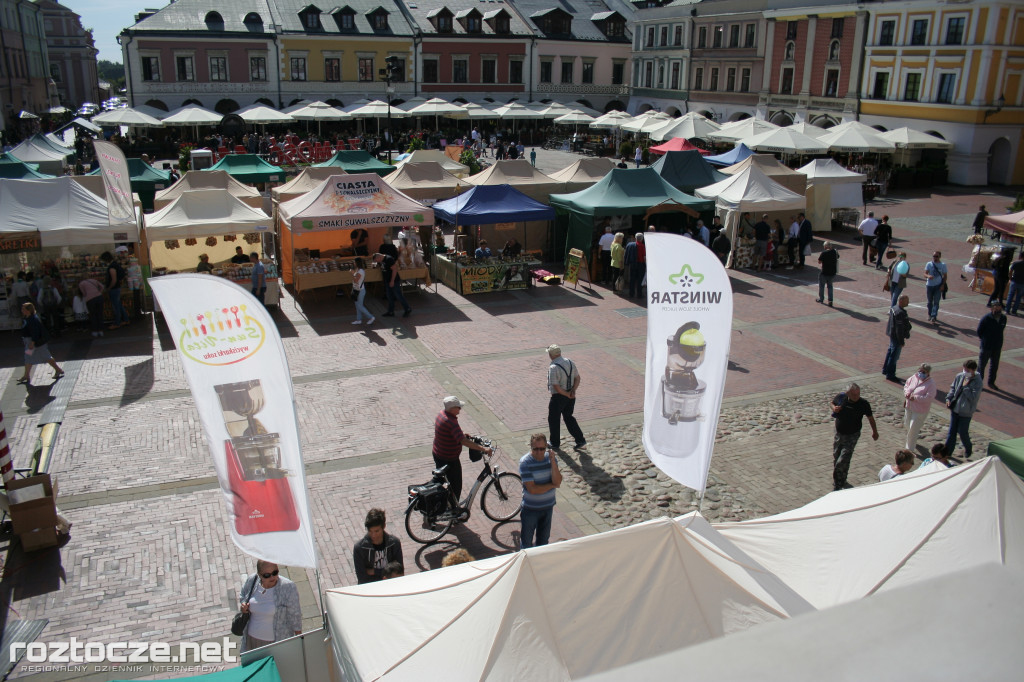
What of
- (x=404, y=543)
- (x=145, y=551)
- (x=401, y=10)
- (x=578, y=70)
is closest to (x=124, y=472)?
(x=145, y=551)

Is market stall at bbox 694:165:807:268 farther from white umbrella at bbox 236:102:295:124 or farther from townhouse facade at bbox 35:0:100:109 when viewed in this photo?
townhouse facade at bbox 35:0:100:109

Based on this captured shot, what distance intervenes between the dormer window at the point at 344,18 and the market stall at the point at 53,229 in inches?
1468

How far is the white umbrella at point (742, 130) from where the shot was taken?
35.4 meters

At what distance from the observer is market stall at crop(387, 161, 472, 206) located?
21.0m

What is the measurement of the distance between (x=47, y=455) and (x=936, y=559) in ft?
29.8

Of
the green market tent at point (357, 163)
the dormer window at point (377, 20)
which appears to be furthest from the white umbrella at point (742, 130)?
the dormer window at point (377, 20)

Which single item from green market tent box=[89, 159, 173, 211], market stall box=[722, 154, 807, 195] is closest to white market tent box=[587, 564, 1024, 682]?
market stall box=[722, 154, 807, 195]

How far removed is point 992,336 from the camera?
39.7 feet

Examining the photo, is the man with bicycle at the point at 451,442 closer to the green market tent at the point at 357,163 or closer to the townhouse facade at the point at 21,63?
the green market tent at the point at 357,163

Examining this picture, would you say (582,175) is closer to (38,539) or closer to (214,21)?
(38,539)

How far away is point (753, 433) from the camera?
10.8 metres

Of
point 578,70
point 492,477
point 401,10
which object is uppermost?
point 401,10

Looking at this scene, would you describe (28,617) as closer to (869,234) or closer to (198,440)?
(198,440)

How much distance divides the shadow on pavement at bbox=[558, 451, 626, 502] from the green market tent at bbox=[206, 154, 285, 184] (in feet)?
60.2
